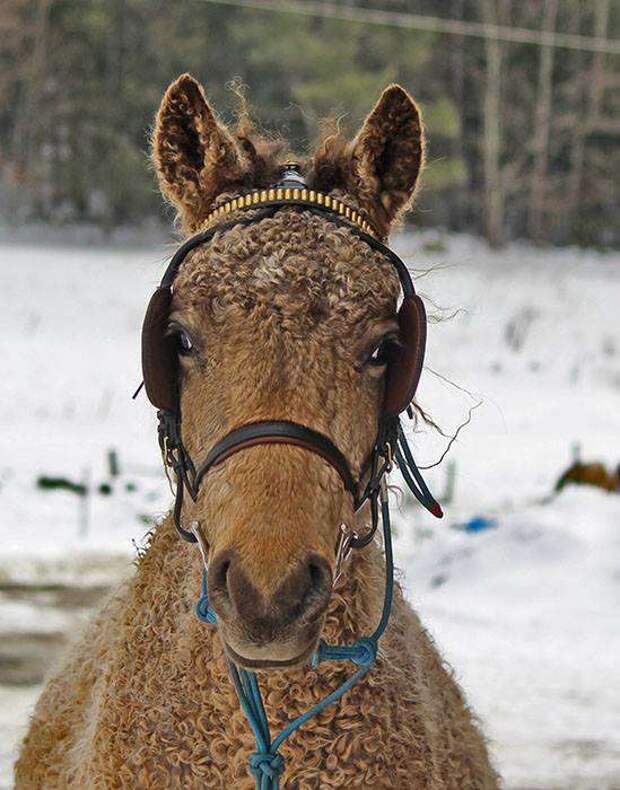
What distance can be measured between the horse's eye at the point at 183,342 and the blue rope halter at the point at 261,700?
19.2 inches

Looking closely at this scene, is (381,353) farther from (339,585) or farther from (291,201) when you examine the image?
(339,585)

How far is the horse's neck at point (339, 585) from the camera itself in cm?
284

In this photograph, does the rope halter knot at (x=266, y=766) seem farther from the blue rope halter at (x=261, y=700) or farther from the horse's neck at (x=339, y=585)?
the horse's neck at (x=339, y=585)

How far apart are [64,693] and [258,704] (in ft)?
3.64

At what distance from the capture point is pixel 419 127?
9.54ft

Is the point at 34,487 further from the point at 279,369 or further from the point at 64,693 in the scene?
the point at 279,369

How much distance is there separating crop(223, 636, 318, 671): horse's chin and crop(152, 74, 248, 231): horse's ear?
107cm

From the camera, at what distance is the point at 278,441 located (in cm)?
240

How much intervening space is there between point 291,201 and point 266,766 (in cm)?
121

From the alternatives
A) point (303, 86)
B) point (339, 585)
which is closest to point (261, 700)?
point (339, 585)

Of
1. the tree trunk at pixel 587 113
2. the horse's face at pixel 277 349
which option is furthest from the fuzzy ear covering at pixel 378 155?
the tree trunk at pixel 587 113

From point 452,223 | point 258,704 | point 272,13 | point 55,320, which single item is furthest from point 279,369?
point 452,223

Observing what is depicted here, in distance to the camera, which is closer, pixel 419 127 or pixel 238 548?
pixel 238 548

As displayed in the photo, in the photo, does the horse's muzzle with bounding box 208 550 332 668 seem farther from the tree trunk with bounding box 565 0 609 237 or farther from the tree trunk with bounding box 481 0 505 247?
the tree trunk with bounding box 565 0 609 237
